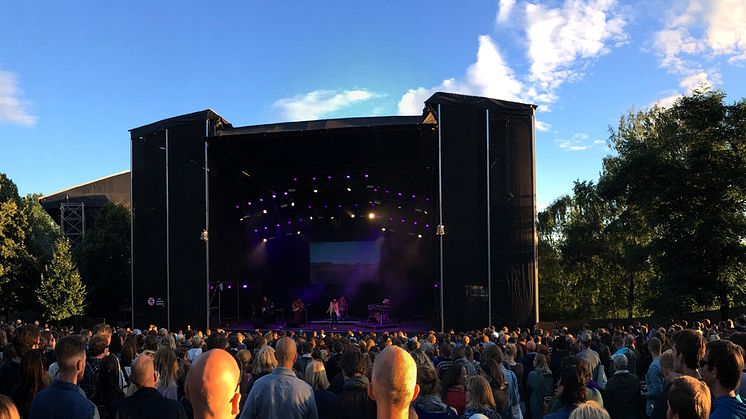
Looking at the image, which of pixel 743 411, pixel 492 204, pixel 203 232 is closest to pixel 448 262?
pixel 492 204

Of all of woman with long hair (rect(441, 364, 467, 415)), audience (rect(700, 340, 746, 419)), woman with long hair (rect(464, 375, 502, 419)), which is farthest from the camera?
woman with long hair (rect(441, 364, 467, 415))

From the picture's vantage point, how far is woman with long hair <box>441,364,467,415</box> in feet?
13.8

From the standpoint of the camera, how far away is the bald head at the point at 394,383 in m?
2.07

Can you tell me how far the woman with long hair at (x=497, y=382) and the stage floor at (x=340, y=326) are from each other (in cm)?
1647

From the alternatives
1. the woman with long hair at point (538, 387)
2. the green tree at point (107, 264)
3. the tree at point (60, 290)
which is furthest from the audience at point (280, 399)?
the green tree at point (107, 264)

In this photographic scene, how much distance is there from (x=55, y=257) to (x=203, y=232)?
314 inches

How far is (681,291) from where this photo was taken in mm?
19312

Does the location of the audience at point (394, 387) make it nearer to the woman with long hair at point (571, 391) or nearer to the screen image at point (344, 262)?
the woman with long hair at point (571, 391)

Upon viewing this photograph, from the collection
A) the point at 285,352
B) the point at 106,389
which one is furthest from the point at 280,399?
the point at 106,389

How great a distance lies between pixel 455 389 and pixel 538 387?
2075 millimetres

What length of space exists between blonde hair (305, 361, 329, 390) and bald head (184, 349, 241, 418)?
2.51m

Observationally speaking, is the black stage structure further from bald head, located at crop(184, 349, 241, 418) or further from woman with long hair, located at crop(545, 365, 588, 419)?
bald head, located at crop(184, 349, 241, 418)

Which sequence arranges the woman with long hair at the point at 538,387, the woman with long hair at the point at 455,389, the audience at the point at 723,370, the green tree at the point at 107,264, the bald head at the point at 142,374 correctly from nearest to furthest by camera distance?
the audience at the point at 723,370 < the bald head at the point at 142,374 < the woman with long hair at the point at 455,389 < the woman with long hair at the point at 538,387 < the green tree at the point at 107,264

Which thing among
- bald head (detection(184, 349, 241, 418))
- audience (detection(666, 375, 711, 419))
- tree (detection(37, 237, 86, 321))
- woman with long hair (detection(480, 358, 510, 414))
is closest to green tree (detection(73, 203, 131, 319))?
tree (detection(37, 237, 86, 321))
